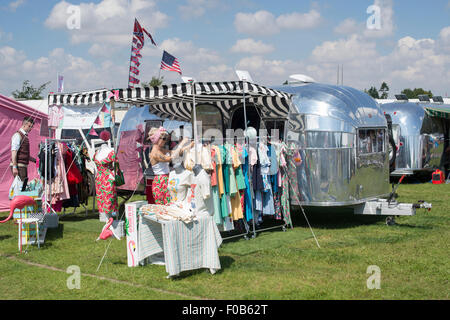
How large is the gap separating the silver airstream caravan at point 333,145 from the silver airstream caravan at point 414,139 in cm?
724

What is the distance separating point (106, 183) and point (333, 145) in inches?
155

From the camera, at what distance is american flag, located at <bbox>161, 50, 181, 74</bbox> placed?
823 centimetres

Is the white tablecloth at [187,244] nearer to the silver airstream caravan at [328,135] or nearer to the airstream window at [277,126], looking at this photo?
the silver airstream caravan at [328,135]

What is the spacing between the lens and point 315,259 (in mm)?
6758

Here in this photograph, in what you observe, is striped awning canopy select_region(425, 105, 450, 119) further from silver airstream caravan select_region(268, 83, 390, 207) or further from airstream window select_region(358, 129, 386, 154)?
silver airstream caravan select_region(268, 83, 390, 207)

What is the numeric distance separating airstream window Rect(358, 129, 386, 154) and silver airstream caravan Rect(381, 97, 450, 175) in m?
6.76

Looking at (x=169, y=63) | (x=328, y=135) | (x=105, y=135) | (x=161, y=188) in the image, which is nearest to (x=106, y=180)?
(x=105, y=135)

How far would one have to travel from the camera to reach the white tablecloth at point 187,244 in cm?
571

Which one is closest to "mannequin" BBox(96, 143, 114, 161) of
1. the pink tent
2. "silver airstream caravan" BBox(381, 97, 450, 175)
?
the pink tent
